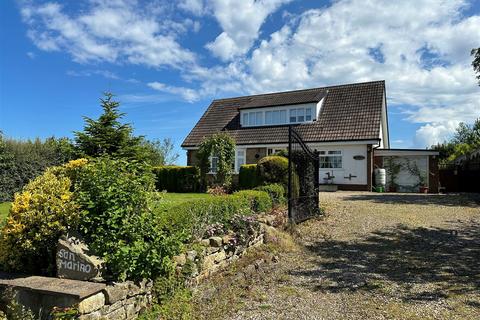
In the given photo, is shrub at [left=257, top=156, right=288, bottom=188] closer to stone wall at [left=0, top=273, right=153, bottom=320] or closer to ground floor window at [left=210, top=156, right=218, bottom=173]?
stone wall at [left=0, top=273, right=153, bottom=320]

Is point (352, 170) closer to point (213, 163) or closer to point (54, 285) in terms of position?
point (213, 163)

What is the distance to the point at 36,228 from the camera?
4734mm

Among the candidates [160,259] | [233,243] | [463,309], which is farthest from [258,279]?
[463,309]

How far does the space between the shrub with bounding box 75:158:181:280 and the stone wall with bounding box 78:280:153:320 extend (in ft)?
0.51

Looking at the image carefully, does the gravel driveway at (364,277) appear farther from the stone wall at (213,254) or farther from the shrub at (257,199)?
the shrub at (257,199)

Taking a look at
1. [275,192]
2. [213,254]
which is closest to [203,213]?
[213,254]

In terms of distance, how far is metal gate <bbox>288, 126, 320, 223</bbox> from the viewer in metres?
9.82

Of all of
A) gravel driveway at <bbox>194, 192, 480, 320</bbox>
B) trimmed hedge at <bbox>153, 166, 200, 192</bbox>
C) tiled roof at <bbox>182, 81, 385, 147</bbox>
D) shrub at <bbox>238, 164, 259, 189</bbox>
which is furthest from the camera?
tiled roof at <bbox>182, 81, 385, 147</bbox>

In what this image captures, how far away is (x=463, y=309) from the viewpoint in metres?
4.84

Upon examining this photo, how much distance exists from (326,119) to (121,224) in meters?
20.5

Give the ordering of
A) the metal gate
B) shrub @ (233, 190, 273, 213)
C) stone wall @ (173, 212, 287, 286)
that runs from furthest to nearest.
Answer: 1. the metal gate
2. shrub @ (233, 190, 273, 213)
3. stone wall @ (173, 212, 287, 286)

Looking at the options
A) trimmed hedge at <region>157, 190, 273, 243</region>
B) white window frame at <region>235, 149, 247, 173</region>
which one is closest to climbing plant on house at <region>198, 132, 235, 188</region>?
white window frame at <region>235, 149, 247, 173</region>

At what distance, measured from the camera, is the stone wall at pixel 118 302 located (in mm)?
4000

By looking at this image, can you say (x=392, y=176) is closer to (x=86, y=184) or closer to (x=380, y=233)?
(x=380, y=233)
